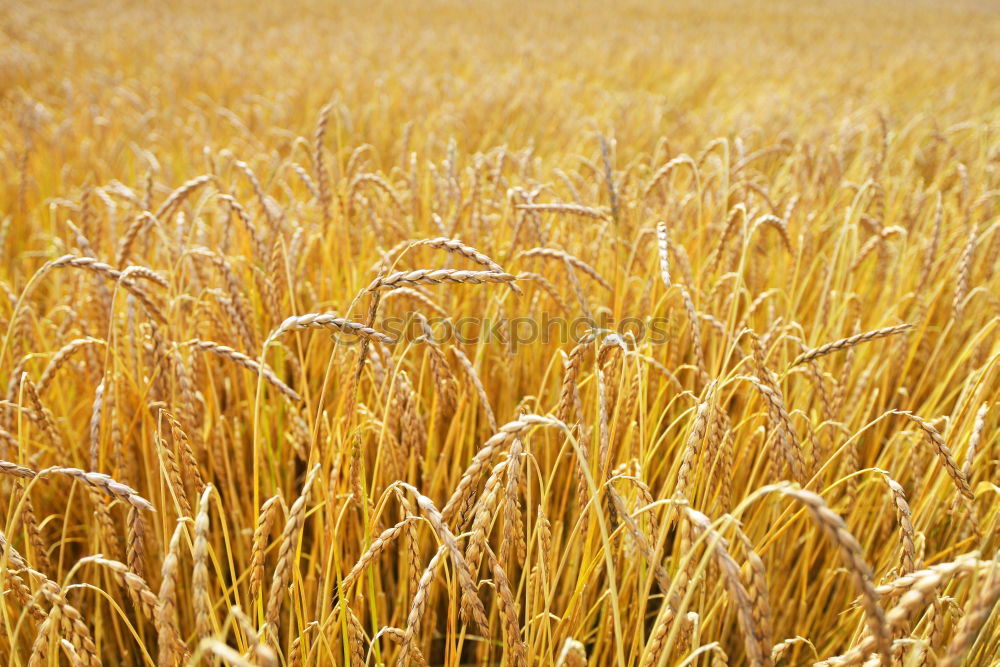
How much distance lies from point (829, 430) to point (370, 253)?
38.6 inches

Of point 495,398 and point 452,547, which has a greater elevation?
point 452,547

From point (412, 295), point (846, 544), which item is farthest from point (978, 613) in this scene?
point (412, 295)

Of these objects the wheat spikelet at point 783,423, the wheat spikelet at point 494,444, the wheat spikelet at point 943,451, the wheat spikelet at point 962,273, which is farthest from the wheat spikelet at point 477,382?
the wheat spikelet at point 962,273

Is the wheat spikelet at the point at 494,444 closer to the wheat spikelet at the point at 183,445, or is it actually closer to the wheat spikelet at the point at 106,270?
the wheat spikelet at the point at 183,445

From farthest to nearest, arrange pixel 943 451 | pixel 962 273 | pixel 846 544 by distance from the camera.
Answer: pixel 962 273, pixel 943 451, pixel 846 544

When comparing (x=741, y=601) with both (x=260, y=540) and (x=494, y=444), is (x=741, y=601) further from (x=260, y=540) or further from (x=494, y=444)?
(x=260, y=540)

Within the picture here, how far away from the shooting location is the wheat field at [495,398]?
21.1 inches

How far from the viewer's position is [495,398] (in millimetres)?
1119

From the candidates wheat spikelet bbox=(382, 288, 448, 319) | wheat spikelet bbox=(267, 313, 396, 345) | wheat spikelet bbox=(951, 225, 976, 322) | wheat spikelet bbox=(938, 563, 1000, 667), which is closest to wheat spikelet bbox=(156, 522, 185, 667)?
wheat spikelet bbox=(267, 313, 396, 345)

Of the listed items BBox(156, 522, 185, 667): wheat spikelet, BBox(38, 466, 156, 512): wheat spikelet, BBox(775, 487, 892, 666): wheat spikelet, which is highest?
BBox(775, 487, 892, 666): wheat spikelet

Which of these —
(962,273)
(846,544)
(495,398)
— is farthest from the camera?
(495,398)

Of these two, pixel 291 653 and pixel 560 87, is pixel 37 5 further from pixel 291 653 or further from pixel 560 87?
pixel 291 653

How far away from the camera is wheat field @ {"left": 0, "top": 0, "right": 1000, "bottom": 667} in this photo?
1.76 ft

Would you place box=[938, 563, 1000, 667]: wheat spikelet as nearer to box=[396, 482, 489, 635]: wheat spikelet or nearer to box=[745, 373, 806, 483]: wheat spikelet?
box=[745, 373, 806, 483]: wheat spikelet
